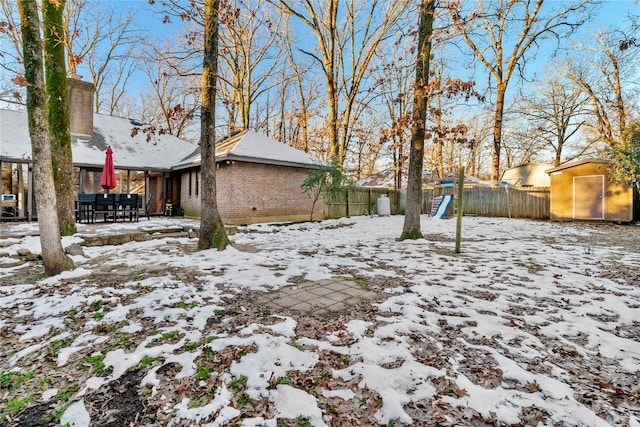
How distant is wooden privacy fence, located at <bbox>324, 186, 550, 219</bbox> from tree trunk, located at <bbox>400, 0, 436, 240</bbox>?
6545 millimetres

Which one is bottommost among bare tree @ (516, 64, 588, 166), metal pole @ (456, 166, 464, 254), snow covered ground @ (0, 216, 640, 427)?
snow covered ground @ (0, 216, 640, 427)

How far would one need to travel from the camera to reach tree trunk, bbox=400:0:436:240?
6.83 meters

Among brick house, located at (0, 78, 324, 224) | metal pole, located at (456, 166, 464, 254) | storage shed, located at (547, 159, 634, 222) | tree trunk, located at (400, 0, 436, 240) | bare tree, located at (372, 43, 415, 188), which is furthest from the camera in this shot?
bare tree, located at (372, 43, 415, 188)

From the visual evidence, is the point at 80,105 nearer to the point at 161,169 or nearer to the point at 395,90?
the point at 161,169

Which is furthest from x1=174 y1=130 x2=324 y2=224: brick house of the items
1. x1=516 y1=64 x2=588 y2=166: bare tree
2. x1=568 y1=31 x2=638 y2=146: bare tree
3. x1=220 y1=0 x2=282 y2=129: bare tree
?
x1=568 y1=31 x2=638 y2=146: bare tree

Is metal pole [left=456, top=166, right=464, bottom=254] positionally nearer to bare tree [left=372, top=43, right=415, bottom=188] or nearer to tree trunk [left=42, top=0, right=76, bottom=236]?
bare tree [left=372, top=43, right=415, bottom=188]

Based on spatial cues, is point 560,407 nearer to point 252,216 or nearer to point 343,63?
point 252,216

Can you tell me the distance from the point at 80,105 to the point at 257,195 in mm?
8163

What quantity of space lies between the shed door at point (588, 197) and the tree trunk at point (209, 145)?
549 inches

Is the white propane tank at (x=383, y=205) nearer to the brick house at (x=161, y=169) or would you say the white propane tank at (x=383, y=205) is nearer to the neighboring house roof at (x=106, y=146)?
the brick house at (x=161, y=169)

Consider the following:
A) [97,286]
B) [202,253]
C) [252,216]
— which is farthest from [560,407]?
[252,216]

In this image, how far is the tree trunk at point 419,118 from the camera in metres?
6.83

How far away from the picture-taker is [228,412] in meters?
1.63

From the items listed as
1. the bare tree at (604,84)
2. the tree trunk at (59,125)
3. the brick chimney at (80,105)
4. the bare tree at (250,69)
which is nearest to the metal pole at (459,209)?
the tree trunk at (59,125)
